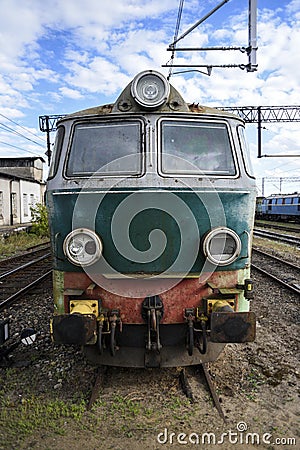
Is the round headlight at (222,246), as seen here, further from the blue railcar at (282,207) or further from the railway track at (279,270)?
the blue railcar at (282,207)

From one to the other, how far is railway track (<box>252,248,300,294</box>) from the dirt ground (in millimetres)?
4481

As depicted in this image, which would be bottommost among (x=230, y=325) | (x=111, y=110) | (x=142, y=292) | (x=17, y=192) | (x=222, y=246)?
(x=230, y=325)

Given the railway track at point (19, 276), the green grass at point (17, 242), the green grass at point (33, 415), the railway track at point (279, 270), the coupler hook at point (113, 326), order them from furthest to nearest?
the green grass at point (17, 242), the railway track at point (279, 270), the railway track at point (19, 276), the coupler hook at point (113, 326), the green grass at point (33, 415)

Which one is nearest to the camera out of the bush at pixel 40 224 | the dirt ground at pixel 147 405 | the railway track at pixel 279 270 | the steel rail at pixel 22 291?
the dirt ground at pixel 147 405

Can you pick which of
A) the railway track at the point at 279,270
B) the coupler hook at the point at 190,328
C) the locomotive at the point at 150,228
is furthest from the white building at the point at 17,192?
the coupler hook at the point at 190,328

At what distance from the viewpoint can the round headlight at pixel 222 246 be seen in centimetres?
388

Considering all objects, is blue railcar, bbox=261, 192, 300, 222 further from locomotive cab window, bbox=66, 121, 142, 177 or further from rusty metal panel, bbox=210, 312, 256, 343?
rusty metal panel, bbox=210, 312, 256, 343

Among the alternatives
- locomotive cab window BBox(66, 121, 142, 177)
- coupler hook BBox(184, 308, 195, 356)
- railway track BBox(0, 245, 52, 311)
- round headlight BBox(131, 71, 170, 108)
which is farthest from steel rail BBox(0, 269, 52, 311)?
round headlight BBox(131, 71, 170, 108)

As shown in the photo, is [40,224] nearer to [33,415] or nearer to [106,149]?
[106,149]

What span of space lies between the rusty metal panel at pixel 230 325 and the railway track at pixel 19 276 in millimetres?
5125

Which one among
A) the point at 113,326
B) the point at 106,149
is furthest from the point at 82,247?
the point at 106,149

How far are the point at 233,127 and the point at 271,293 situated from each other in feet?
17.5

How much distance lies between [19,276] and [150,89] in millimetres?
7892

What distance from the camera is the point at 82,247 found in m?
3.88
